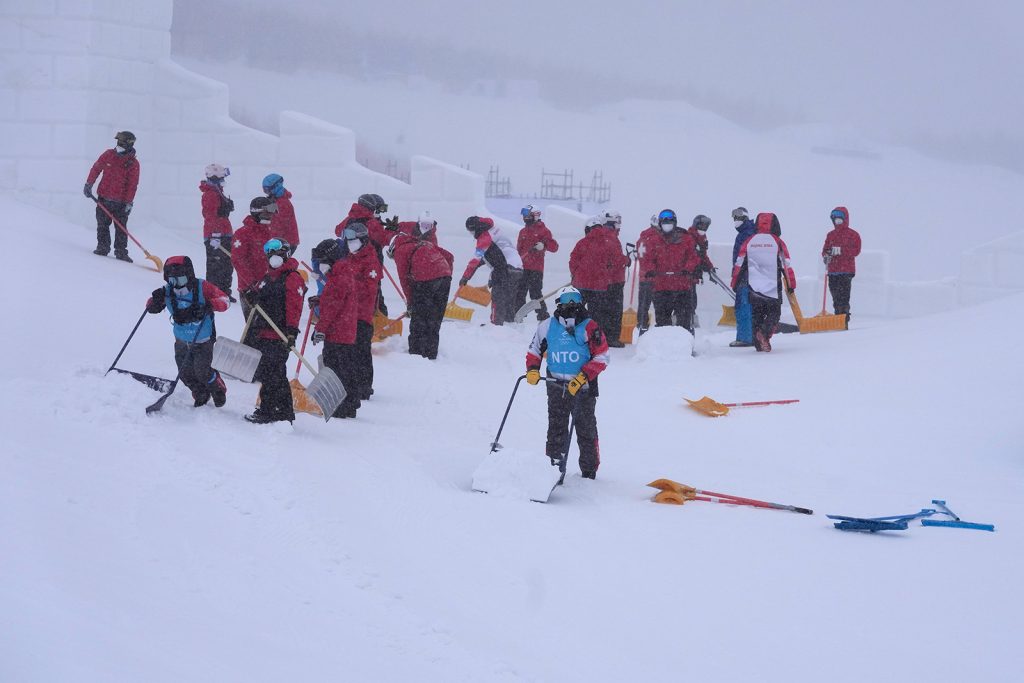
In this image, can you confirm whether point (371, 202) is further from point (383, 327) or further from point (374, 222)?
point (383, 327)

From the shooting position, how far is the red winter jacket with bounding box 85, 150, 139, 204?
12828 millimetres

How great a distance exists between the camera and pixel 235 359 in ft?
25.4

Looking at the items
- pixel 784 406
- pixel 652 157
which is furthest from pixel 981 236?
pixel 784 406

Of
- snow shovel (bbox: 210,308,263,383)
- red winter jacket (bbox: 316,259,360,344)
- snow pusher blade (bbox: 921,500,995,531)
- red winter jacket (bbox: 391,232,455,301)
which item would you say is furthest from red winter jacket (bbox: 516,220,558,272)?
snow pusher blade (bbox: 921,500,995,531)

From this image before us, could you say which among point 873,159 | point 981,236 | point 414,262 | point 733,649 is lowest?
point 733,649

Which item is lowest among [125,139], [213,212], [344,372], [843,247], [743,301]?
[344,372]

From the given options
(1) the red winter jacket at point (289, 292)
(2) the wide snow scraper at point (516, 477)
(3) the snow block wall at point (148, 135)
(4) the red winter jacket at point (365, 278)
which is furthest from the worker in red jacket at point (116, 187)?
(2) the wide snow scraper at point (516, 477)

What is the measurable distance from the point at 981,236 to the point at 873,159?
2.77 metres

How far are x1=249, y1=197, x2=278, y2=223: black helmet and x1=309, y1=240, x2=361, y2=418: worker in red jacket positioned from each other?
2.16 ft

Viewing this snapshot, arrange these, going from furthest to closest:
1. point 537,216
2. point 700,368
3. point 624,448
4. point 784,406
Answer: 1. point 537,216
2. point 700,368
3. point 784,406
4. point 624,448

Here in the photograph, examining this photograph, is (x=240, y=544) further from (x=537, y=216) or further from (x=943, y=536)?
(x=537, y=216)

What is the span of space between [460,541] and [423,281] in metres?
5.49

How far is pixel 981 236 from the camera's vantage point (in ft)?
75.7

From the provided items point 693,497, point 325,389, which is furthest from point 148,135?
point 693,497
